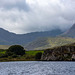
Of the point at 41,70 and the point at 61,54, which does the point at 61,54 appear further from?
the point at 41,70

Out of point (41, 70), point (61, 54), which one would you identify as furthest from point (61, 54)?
point (41, 70)

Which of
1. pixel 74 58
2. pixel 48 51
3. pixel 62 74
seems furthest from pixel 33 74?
pixel 48 51

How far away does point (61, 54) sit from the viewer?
7234 inches

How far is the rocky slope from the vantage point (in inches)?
7094

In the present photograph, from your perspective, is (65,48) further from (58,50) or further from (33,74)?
(33,74)

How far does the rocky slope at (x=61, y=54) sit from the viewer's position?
180m

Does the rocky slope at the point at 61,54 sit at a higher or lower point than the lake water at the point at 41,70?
higher

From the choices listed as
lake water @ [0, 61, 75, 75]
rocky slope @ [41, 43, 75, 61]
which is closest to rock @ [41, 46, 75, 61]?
rocky slope @ [41, 43, 75, 61]

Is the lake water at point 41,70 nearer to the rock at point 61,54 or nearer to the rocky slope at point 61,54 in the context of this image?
the rocky slope at point 61,54

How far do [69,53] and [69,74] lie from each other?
106m

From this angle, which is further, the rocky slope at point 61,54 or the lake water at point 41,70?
the rocky slope at point 61,54

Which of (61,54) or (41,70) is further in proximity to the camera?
(61,54)

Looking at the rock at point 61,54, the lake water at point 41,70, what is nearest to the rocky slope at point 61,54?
the rock at point 61,54

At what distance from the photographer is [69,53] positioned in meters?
182
